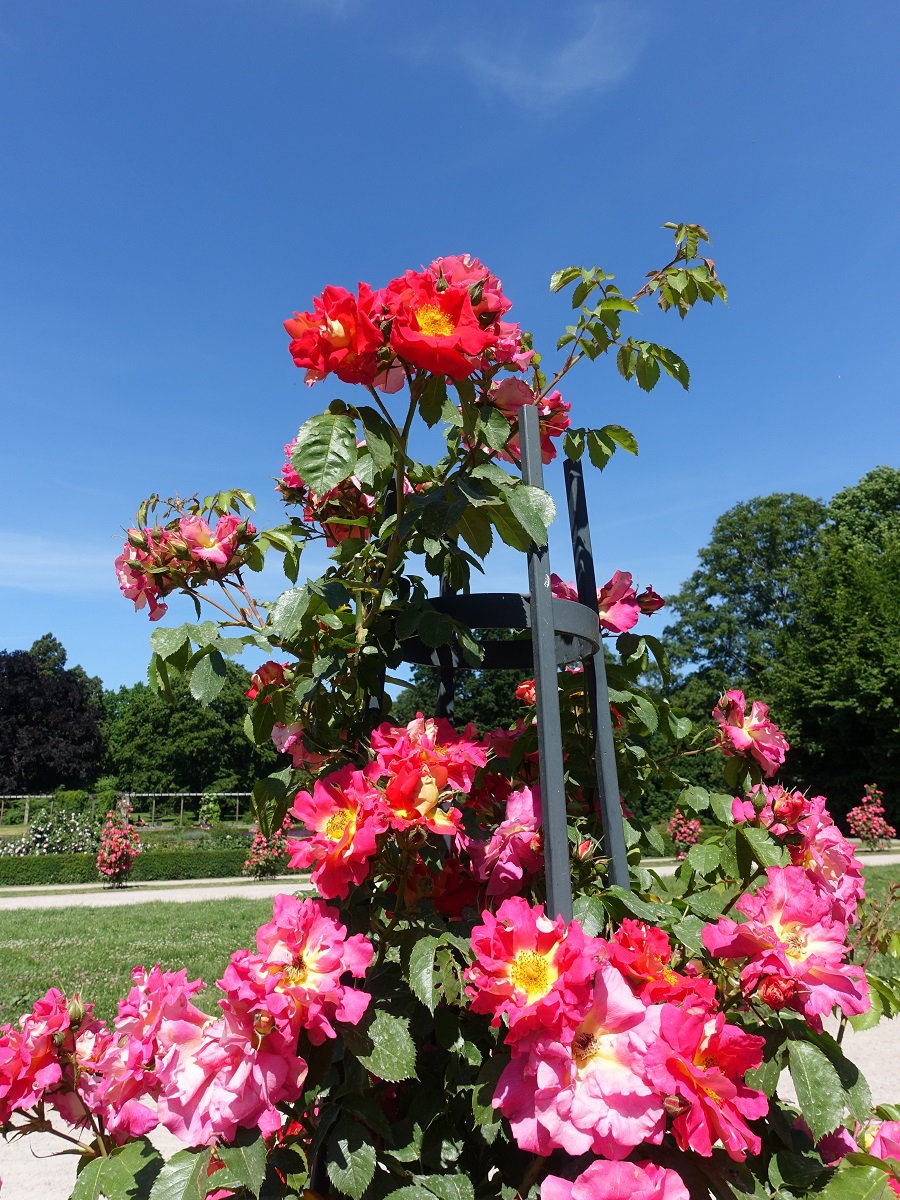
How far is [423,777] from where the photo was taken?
3.74 ft

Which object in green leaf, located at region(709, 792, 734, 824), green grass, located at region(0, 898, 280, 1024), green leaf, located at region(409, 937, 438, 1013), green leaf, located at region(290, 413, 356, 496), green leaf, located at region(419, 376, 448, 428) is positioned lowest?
green grass, located at region(0, 898, 280, 1024)

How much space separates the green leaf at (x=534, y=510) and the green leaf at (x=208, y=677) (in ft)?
1.87

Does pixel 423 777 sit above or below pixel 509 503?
below

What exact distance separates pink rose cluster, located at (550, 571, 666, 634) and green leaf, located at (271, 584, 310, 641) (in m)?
0.62

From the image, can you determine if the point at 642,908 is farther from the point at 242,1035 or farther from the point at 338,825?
the point at 242,1035

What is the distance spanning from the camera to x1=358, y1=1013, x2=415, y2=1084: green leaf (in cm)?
100

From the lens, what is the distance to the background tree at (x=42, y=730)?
3891 cm

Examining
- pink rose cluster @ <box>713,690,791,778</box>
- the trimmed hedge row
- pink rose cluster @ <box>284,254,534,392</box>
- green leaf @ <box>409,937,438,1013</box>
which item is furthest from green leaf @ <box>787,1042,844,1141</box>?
the trimmed hedge row

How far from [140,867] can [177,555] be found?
59.6 ft

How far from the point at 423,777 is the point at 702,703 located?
101 feet

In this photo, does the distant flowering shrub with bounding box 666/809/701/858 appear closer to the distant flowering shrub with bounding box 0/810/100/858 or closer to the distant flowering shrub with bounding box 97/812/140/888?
the distant flowering shrub with bounding box 97/812/140/888

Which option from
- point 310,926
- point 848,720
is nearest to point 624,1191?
point 310,926

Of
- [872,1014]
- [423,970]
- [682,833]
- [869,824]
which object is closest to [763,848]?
[872,1014]

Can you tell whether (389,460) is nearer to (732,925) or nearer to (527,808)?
(527,808)
